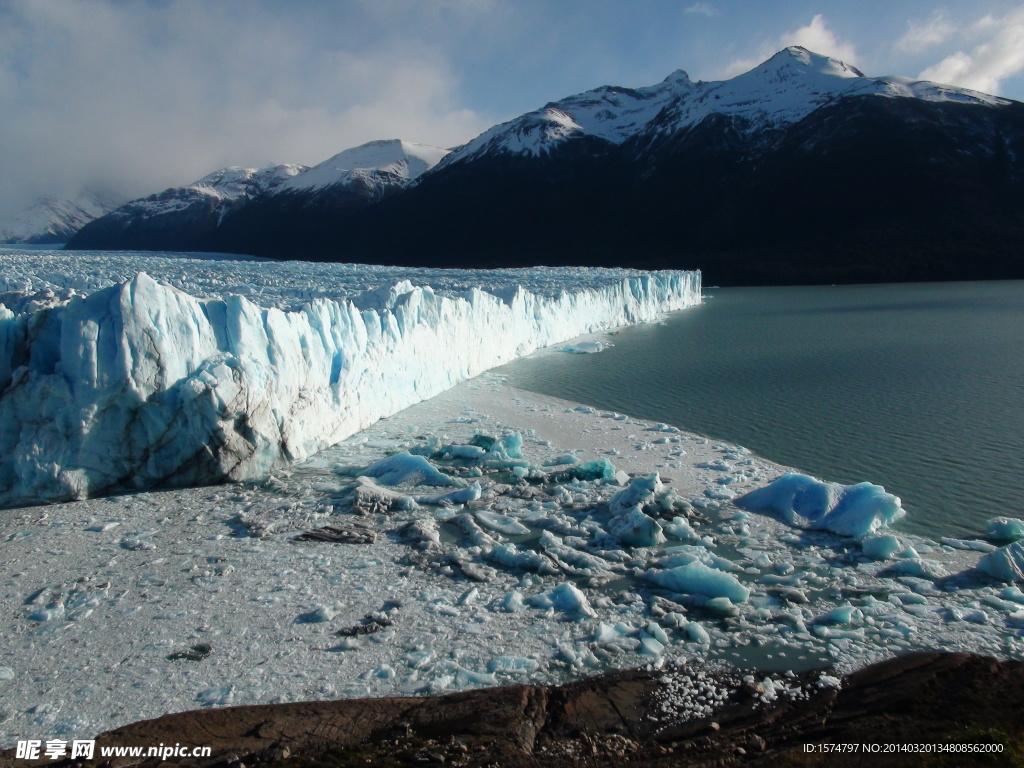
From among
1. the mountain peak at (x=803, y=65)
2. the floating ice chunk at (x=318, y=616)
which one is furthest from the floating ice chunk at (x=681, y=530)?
the mountain peak at (x=803, y=65)

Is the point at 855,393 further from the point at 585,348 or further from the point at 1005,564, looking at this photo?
the point at 585,348

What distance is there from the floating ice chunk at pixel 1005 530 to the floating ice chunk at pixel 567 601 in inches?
121

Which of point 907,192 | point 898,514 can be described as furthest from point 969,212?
point 898,514

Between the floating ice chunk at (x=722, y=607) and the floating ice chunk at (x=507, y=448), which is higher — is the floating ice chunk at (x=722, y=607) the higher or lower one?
the lower one

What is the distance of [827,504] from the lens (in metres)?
4.79

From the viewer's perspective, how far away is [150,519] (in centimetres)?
482

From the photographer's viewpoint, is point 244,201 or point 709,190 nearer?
point 709,190

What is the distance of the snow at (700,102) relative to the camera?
5838 centimetres

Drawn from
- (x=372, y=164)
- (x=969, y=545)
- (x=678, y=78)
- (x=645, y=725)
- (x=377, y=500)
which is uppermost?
(x=678, y=78)

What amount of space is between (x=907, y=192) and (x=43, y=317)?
52616 mm

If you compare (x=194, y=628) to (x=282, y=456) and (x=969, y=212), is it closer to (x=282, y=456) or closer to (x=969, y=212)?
(x=282, y=456)

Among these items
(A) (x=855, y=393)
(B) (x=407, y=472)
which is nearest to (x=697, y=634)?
(B) (x=407, y=472)

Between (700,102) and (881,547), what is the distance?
7746cm

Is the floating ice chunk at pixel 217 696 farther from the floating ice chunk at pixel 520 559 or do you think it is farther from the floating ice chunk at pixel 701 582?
the floating ice chunk at pixel 701 582
